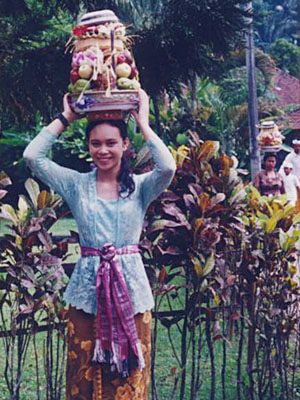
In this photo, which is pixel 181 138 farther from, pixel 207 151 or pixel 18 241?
pixel 18 241

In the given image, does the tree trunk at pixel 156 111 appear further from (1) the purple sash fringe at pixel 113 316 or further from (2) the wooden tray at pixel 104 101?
(1) the purple sash fringe at pixel 113 316

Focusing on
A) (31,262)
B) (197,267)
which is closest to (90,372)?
(31,262)

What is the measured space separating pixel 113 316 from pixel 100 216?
40cm

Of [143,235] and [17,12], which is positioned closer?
[143,235]

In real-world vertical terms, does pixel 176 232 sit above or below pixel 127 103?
below

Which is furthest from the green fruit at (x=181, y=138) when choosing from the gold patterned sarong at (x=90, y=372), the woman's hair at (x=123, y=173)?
the gold patterned sarong at (x=90, y=372)

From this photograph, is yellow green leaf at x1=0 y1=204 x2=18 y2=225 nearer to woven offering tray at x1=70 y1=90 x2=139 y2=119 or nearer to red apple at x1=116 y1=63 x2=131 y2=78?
woven offering tray at x1=70 y1=90 x2=139 y2=119

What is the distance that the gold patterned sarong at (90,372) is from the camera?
278cm

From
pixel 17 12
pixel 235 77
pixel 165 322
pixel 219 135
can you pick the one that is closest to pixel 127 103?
pixel 165 322

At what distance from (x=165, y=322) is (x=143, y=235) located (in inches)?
19.9

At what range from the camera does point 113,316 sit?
2.72m

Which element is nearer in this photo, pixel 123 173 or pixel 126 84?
pixel 126 84

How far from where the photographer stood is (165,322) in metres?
3.55

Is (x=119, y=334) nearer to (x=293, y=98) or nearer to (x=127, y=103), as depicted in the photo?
(x=127, y=103)
